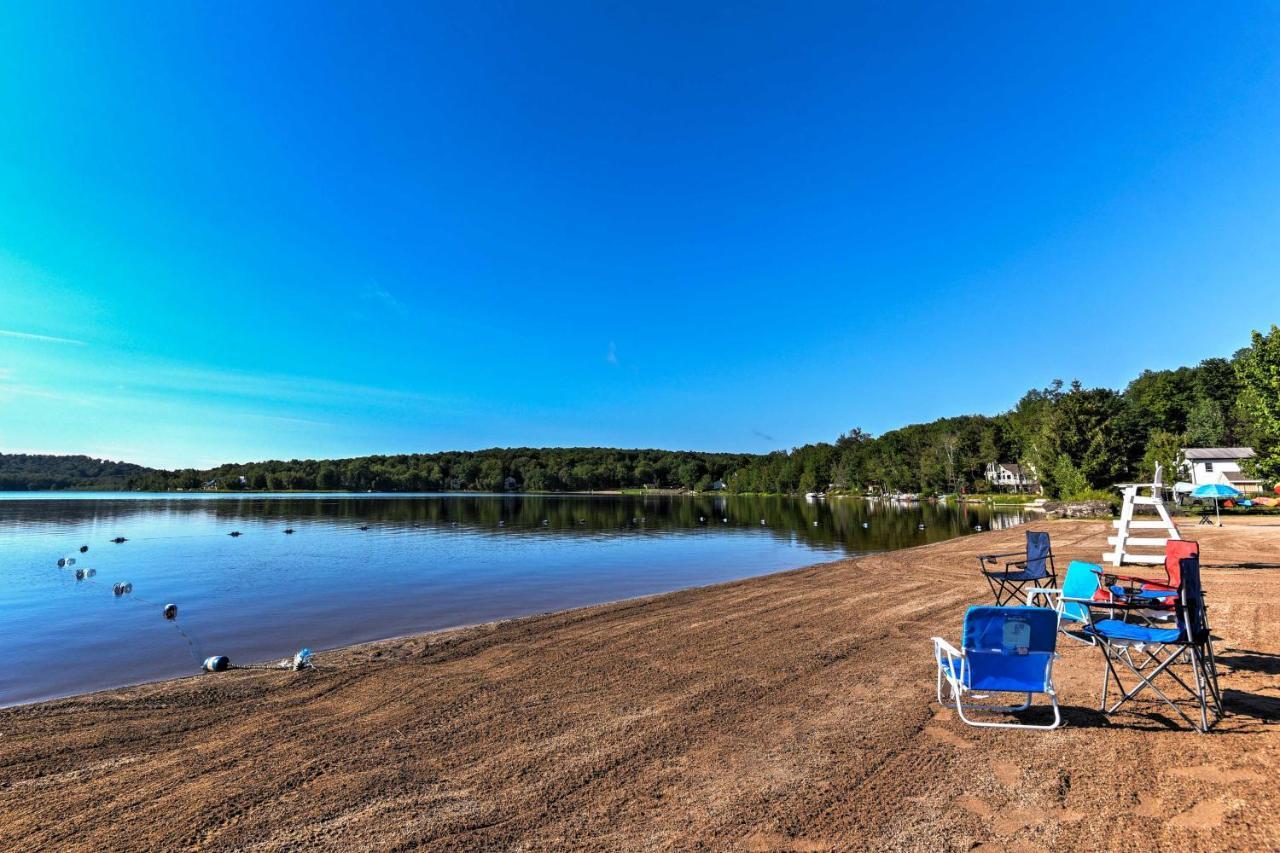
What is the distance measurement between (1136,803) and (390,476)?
591ft

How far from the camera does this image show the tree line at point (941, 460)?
4844 centimetres

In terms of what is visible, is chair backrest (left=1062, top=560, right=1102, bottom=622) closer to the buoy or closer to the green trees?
the buoy

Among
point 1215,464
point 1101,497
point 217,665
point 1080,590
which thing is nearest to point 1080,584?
point 1080,590

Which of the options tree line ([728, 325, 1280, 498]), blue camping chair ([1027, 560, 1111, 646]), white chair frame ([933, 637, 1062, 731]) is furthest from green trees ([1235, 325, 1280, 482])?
white chair frame ([933, 637, 1062, 731])

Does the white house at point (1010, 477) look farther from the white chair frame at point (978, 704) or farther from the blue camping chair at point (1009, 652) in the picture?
the blue camping chair at point (1009, 652)

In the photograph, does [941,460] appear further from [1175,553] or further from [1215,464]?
[1175,553]

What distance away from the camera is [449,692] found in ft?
22.1

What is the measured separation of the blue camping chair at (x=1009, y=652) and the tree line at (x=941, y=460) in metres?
21.5

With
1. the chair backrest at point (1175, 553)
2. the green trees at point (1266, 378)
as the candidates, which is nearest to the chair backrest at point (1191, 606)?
the chair backrest at point (1175, 553)

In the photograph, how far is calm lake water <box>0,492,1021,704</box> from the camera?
11.1 metres

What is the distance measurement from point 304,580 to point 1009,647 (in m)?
20.8

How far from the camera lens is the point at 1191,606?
16.6ft

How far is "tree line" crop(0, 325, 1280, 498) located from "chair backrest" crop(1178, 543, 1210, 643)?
2038 centimetres

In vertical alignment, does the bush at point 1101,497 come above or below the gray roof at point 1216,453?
below
